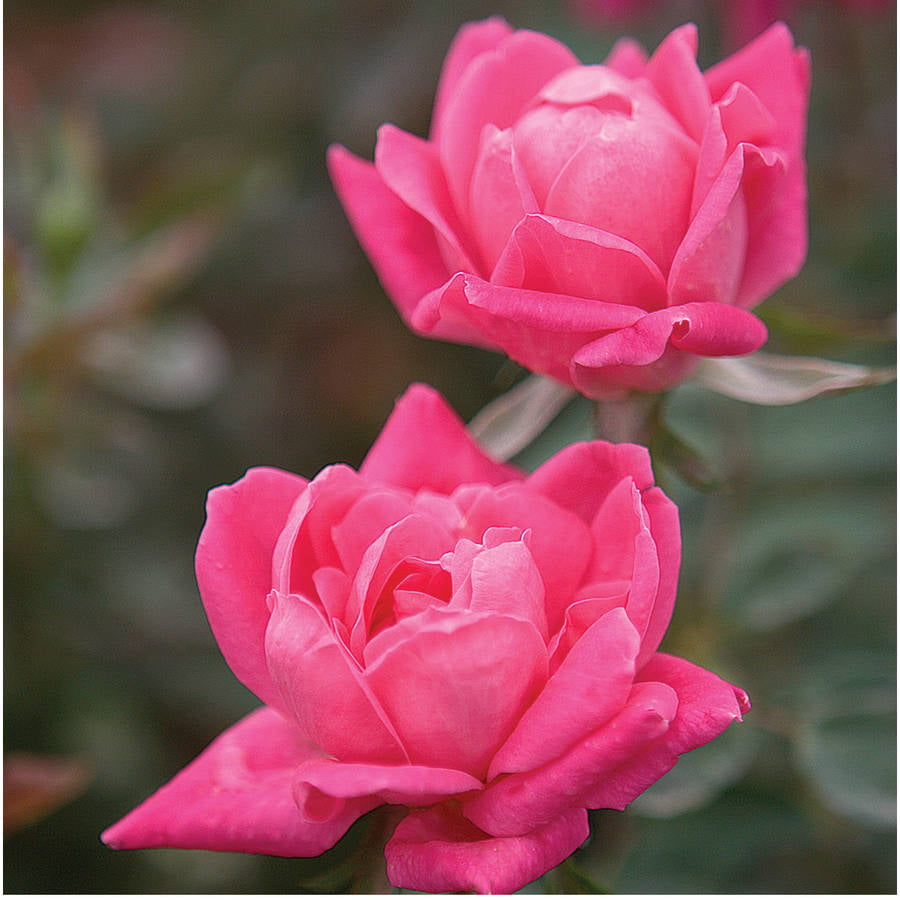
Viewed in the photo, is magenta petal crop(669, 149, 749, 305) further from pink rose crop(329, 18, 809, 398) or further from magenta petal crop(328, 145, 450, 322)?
magenta petal crop(328, 145, 450, 322)

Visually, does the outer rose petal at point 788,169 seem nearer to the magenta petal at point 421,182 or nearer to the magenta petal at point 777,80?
the magenta petal at point 777,80

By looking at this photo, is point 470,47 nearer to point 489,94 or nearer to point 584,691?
point 489,94

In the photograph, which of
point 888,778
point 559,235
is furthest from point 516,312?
point 888,778

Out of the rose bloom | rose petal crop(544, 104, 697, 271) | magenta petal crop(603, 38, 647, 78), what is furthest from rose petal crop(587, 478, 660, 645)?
magenta petal crop(603, 38, 647, 78)

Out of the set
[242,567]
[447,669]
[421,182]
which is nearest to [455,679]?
[447,669]

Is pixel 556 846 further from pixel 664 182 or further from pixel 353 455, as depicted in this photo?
pixel 353 455

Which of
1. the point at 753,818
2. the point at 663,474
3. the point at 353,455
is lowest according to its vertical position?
the point at 753,818
